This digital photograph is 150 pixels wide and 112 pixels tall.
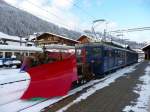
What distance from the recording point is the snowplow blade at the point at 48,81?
12.6 m

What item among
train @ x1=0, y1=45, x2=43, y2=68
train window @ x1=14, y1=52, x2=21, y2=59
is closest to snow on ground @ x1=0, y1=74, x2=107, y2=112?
train @ x1=0, y1=45, x2=43, y2=68

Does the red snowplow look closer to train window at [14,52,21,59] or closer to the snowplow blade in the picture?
the snowplow blade

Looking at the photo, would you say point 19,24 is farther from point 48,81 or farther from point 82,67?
point 48,81

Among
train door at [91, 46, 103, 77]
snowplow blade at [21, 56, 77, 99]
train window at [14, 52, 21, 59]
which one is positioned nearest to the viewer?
snowplow blade at [21, 56, 77, 99]

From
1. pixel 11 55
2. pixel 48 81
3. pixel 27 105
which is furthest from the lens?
pixel 11 55

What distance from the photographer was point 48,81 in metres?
13.0

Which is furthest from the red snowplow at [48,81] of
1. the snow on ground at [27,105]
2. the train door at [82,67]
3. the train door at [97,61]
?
the train door at [97,61]

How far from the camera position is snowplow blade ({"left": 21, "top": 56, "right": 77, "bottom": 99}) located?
12602 millimetres

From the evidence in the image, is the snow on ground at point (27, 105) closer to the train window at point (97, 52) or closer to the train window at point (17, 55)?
the train window at point (97, 52)

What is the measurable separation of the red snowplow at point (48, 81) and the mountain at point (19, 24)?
107128 millimetres

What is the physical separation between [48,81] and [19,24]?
128316 millimetres

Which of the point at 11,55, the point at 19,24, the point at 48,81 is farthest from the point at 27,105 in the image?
the point at 19,24

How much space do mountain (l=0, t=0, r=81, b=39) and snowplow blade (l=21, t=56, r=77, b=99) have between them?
107127mm

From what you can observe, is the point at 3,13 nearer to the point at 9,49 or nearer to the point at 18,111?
the point at 9,49
